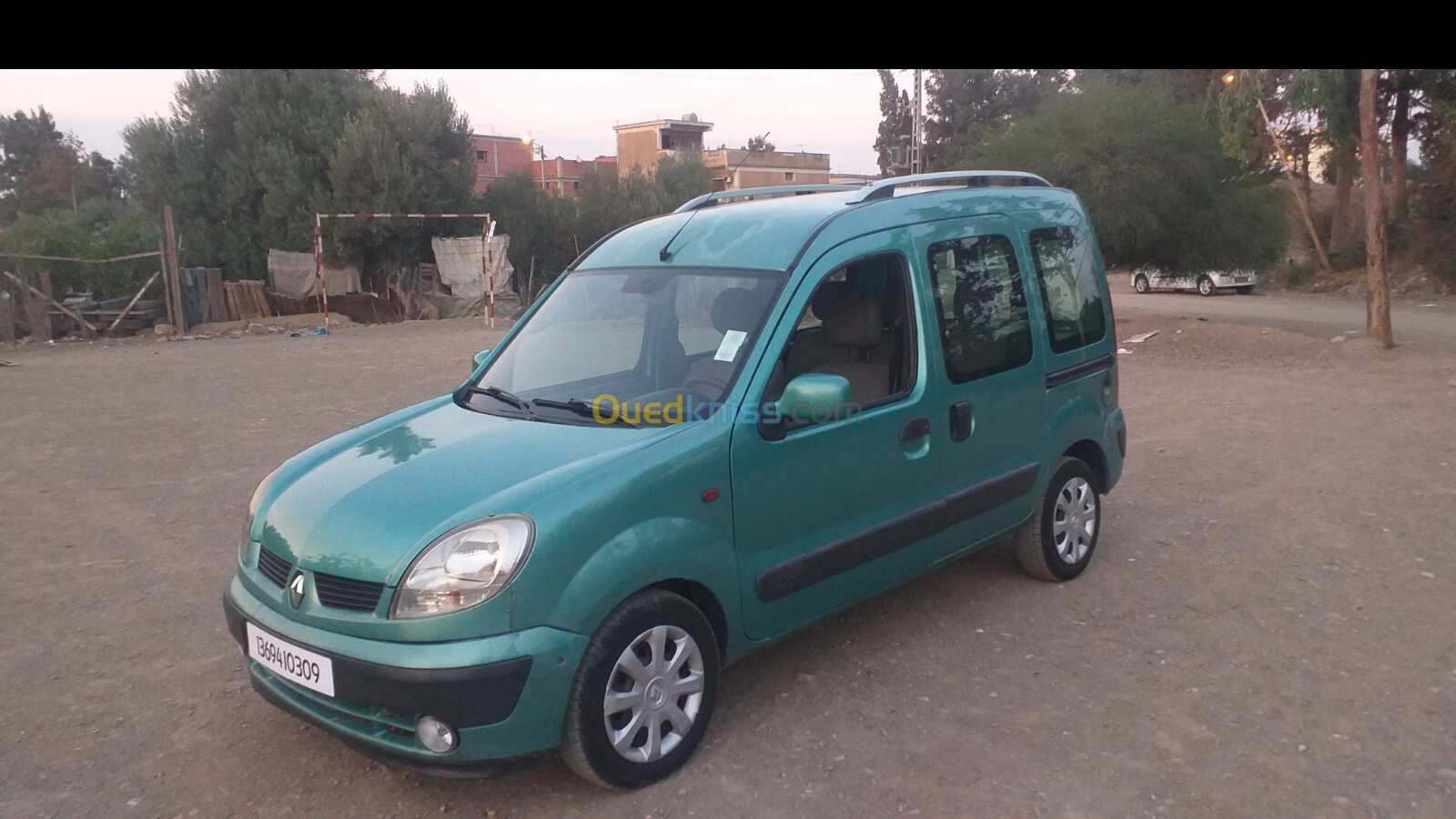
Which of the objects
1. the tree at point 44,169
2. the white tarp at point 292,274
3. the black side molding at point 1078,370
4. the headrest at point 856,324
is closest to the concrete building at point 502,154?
the tree at point 44,169

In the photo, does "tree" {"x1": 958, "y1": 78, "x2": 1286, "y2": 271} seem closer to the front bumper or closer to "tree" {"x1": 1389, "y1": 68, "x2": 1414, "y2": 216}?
"tree" {"x1": 1389, "y1": 68, "x2": 1414, "y2": 216}

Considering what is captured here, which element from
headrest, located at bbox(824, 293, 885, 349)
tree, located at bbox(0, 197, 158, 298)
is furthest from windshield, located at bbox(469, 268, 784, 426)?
Answer: tree, located at bbox(0, 197, 158, 298)

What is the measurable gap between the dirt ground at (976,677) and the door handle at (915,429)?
0.96 m

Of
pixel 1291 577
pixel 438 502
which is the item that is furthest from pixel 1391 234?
pixel 438 502

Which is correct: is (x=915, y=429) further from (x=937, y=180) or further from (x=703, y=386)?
(x=937, y=180)

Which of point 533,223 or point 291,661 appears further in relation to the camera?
point 533,223

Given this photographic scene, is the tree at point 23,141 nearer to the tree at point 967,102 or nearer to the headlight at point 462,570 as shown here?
the tree at point 967,102

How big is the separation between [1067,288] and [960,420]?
128 cm

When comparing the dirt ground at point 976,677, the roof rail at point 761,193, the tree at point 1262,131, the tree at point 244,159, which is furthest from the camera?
the tree at point 244,159

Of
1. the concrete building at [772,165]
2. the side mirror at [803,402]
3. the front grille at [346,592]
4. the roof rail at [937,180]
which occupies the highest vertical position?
the concrete building at [772,165]

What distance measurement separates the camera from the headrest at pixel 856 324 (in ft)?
14.0

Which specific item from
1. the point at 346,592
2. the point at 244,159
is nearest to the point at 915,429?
the point at 346,592

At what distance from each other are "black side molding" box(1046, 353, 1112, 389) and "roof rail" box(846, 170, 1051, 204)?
964 mm

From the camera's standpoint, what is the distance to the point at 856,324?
4312mm
